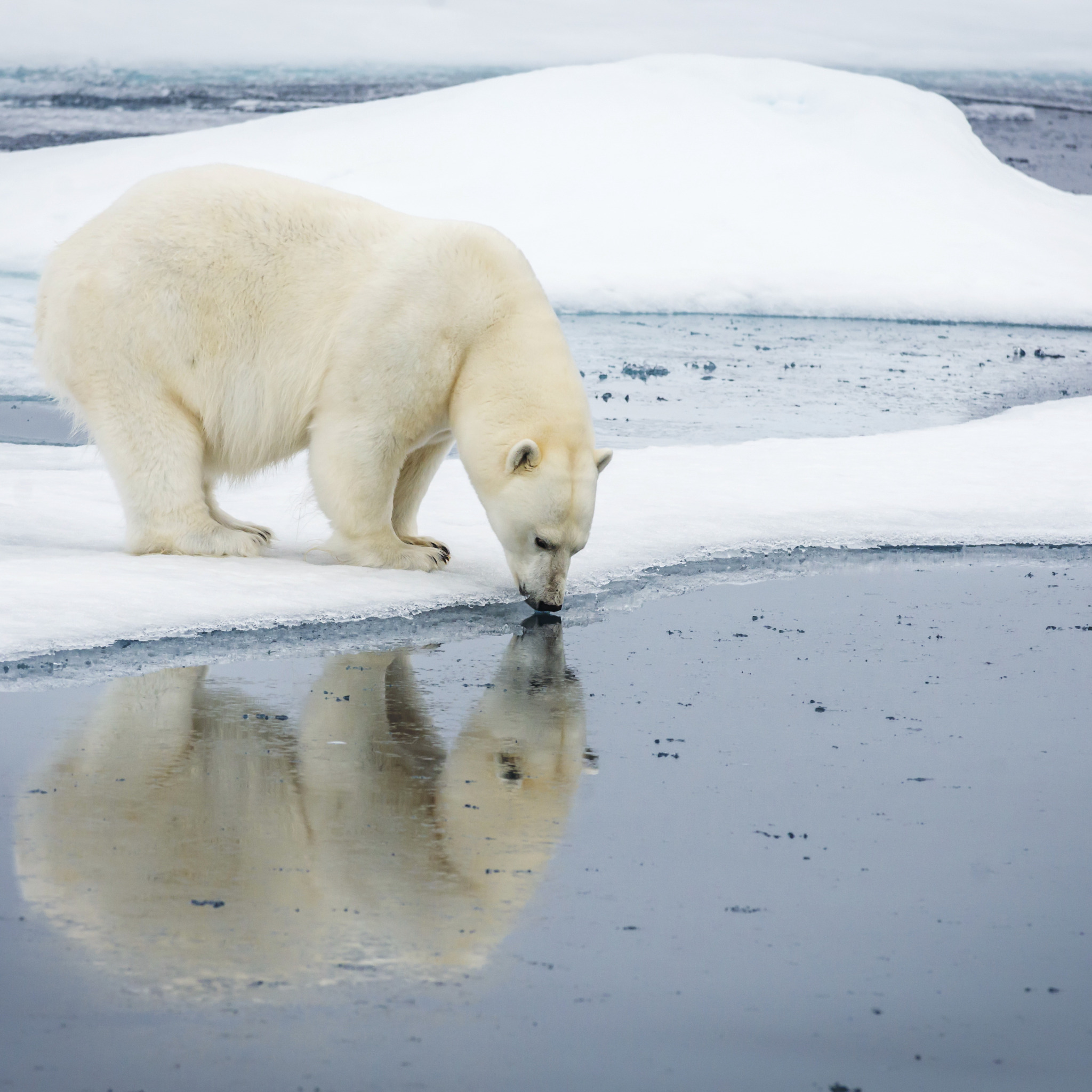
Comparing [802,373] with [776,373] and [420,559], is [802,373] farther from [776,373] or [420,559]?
[420,559]

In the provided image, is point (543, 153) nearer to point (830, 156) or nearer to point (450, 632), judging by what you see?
point (830, 156)

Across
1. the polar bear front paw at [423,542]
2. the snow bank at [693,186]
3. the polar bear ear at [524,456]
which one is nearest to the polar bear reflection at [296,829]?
the polar bear ear at [524,456]

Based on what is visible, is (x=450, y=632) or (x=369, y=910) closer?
(x=369, y=910)

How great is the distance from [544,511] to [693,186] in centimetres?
1387

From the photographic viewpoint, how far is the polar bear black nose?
4035 millimetres

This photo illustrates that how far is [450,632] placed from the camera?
12.6 ft

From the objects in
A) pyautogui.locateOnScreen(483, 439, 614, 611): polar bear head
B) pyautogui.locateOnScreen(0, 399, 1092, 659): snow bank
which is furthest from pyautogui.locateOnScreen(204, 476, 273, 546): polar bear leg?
pyautogui.locateOnScreen(483, 439, 614, 611): polar bear head

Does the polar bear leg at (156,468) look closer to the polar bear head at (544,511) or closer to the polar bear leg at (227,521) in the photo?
the polar bear leg at (227,521)

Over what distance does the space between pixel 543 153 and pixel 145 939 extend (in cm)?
1649

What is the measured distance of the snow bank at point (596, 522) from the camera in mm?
3738

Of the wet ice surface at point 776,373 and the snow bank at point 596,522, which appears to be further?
the wet ice surface at point 776,373

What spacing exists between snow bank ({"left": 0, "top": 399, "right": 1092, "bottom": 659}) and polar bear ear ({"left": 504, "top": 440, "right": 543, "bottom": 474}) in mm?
488

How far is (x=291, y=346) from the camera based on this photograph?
4379 millimetres

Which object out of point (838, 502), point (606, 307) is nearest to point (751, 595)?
point (838, 502)
